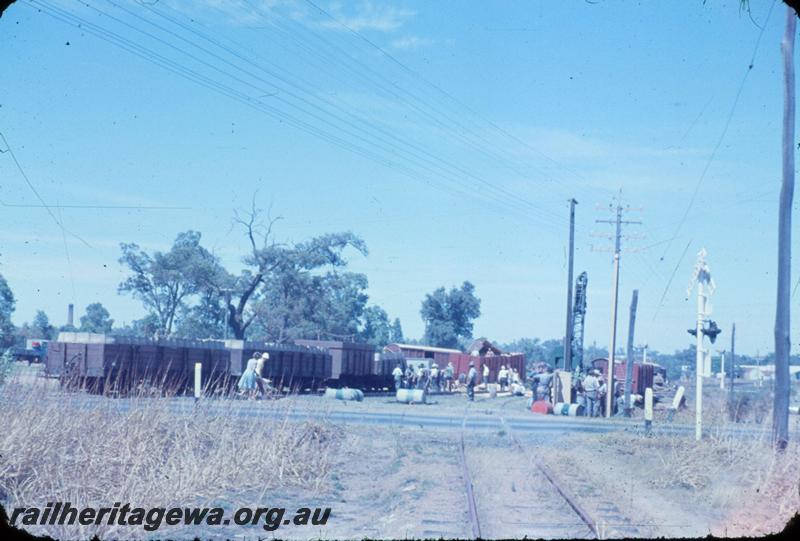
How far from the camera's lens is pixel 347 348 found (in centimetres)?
4119

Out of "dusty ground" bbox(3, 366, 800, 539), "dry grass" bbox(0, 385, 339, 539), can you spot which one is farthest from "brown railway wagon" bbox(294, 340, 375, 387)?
Result: "dry grass" bbox(0, 385, 339, 539)

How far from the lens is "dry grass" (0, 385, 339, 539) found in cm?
803

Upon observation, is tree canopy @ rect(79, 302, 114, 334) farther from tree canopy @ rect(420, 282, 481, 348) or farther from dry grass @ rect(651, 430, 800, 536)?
dry grass @ rect(651, 430, 800, 536)

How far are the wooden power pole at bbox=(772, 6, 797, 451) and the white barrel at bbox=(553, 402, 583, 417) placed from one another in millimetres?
16331

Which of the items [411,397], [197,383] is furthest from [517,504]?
[411,397]

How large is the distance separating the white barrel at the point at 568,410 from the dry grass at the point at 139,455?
61.4 feet

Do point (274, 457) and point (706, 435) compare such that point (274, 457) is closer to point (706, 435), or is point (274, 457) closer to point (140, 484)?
point (140, 484)

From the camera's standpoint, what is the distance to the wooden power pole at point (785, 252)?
12930 millimetres

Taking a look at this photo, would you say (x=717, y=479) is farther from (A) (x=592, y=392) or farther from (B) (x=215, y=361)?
(B) (x=215, y=361)

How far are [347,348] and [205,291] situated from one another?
19.1m

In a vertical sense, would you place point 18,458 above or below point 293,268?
below

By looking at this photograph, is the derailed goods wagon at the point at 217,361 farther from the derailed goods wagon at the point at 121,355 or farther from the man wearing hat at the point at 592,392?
the man wearing hat at the point at 592,392

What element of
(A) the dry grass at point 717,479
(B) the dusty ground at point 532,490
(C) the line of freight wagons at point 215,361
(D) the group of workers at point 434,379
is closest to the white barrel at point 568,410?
(D) the group of workers at point 434,379

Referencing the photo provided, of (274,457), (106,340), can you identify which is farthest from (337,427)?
(106,340)
